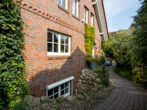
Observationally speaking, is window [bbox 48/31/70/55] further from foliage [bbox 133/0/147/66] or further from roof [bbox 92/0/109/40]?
roof [bbox 92/0/109/40]

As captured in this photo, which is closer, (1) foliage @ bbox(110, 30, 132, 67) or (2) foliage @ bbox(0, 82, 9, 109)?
(2) foliage @ bbox(0, 82, 9, 109)

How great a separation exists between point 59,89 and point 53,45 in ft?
8.44

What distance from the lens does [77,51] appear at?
668 cm

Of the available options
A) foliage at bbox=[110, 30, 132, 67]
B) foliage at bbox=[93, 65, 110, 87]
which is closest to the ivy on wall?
foliage at bbox=[93, 65, 110, 87]

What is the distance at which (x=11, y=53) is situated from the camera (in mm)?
2652

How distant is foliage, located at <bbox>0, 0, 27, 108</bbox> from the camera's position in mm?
2455

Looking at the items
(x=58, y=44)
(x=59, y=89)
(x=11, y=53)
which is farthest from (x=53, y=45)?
(x=59, y=89)

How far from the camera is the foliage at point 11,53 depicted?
2455mm

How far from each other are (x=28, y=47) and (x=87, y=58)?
18.1 ft

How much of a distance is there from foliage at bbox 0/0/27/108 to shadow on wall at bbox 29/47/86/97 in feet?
2.31

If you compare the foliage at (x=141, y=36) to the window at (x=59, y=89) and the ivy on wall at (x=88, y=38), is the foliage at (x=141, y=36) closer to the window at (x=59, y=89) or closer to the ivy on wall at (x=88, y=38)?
the ivy on wall at (x=88, y=38)

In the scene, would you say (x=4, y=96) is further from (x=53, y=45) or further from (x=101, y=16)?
(x=101, y=16)

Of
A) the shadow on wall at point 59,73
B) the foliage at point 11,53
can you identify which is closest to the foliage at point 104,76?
the shadow on wall at point 59,73

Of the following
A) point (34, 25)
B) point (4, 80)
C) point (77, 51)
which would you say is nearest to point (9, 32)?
point (34, 25)
